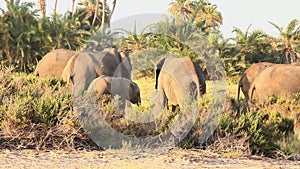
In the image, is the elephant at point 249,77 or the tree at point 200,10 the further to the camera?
the tree at point 200,10

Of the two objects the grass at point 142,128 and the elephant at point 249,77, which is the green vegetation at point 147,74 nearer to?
the grass at point 142,128

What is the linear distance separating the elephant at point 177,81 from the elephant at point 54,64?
532 centimetres

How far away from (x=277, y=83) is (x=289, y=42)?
15.8m

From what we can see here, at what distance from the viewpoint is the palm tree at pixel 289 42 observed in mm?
30234

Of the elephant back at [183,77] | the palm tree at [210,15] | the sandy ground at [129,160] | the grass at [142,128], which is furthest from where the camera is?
the palm tree at [210,15]

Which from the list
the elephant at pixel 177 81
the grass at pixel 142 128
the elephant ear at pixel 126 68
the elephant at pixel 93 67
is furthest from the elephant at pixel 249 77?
the grass at pixel 142 128

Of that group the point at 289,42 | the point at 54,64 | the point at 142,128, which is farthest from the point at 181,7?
the point at 142,128

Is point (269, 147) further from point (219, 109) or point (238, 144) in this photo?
point (219, 109)

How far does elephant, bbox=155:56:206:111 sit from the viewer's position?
501 inches

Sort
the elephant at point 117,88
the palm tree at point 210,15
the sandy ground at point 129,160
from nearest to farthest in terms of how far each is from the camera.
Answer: the sandy ground at point 129,160 → the elephant at point 117,88 → the palm tree at point 210,15

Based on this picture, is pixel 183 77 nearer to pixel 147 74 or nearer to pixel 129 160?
pixel 129 160

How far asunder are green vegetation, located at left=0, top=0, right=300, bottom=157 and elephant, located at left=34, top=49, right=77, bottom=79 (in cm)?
113

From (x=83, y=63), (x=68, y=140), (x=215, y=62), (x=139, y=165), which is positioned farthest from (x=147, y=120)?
(x=215, y=62)

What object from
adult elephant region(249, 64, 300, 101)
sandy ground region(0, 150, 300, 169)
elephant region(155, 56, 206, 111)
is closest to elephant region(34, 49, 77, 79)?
elephant region(155, 56, 206, 111)
